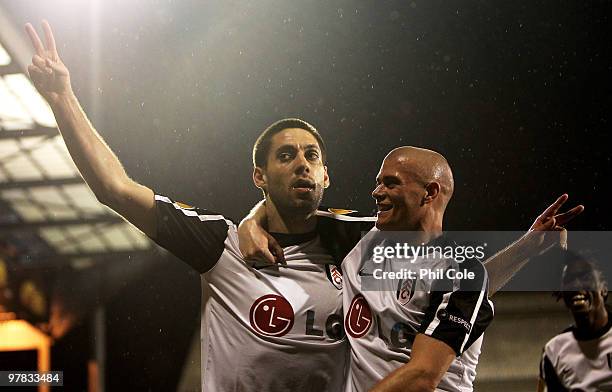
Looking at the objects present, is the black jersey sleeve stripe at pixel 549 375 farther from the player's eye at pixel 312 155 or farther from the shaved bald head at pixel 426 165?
the player's eye at pixel 312 155

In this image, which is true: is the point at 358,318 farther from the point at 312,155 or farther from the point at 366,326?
the point at 312,155

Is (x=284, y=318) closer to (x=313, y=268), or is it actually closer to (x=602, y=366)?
(x=313, y=268)

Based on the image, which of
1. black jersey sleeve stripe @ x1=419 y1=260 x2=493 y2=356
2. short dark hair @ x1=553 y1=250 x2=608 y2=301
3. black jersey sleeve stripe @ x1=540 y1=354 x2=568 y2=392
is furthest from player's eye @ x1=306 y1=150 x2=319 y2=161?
black jersey sleeve stripe @ x1=540 y1=354 x2=568 y2=392

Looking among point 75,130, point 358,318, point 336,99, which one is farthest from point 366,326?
point 75,130

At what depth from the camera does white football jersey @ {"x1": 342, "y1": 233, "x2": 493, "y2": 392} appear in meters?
1.58

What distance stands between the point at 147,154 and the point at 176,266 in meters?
0.30

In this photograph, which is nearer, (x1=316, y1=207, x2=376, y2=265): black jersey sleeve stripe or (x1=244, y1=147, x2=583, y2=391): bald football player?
(x1=244, y1=147, x2=583, y2=391): bald football player

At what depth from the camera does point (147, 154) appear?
1.92 meters

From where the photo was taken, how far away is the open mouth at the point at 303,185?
1.84 m

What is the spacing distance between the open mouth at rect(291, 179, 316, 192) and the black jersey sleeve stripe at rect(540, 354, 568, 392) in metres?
0.78

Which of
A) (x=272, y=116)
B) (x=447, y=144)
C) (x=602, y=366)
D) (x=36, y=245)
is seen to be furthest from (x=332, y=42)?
(x=602, y=366)

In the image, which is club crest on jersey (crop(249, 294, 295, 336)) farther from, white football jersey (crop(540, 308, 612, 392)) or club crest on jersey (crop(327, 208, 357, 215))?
white football jersey (crop(540, 308, 612, 392))

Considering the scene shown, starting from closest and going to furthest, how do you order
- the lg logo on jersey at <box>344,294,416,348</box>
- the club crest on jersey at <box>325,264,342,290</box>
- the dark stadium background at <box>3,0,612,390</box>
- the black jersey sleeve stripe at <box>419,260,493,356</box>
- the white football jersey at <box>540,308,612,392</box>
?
the black jersey sleeve stripe at <box>419,260,493,356</box> < the lg logo on jersey at <box>344,294,416,348</box> < the club crest on jersey at <box>325,264,342,290</box> < the dark stadium background at <box>3,0,612,390</box> < the white football jersey at <box>540,308,612,392</box>

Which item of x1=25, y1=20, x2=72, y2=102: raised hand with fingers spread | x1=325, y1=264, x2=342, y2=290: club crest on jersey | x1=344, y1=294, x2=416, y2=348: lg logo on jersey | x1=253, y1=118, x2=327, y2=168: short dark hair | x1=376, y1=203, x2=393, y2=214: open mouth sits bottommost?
x1=344, y1=294, x2=416, y2=348: lg logo on jersey
